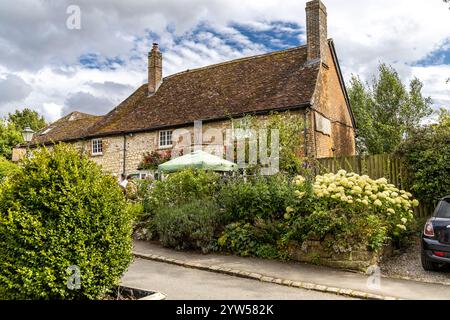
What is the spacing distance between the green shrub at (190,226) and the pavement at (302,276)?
1.13 ft

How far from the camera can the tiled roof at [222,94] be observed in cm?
1794

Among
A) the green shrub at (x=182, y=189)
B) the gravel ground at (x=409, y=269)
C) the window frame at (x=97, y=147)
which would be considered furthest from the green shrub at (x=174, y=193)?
the window frame at (x=97, y=147)

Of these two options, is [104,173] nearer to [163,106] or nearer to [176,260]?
[176,260]

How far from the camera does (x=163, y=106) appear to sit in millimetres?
22406

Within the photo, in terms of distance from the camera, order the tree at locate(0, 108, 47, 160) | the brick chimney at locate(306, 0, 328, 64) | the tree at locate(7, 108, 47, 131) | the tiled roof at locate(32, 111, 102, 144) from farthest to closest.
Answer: the tree at locate(7, 108, 47, 131) → the tree at locate(0, 108, 47, 160) → the tiled roof at locate(32, 111, 102, 144) → the brick chimney at locate(306, 0, 328, 64)

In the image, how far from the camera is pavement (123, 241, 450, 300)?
6.20m

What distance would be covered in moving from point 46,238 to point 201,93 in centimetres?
1775

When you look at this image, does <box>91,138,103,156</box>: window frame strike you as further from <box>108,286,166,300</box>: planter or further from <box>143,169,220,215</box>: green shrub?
<box>108,286,166,300</box>: planter

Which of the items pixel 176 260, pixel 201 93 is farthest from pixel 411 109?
pixel 176 260

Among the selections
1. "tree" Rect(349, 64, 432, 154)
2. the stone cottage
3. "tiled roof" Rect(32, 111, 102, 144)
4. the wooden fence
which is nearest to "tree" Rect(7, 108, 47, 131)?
"tiled roof" Rect(32, 111, 102, 144)

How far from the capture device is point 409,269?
7781mm

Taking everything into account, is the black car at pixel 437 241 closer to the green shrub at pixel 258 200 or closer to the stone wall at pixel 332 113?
the green shrub at pixel 258 200

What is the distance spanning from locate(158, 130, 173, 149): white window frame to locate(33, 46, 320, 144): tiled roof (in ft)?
1.54

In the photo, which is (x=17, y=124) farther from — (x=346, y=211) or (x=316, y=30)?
(x=346, y=211)
